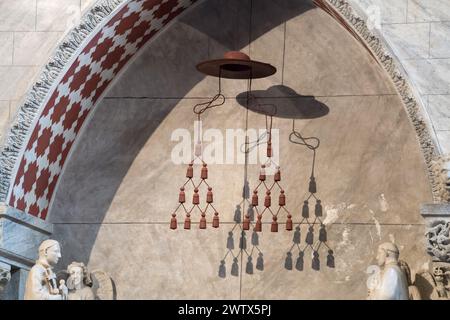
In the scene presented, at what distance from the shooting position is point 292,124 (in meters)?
13.9

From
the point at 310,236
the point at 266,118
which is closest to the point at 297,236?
the point at 310,236

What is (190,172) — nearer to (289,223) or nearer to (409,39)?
(289,223)

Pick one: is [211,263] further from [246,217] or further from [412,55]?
[412,55]

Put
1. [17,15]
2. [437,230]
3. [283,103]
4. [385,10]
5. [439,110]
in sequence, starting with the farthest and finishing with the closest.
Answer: [283,103], [17,15], [385,10], [439,110], [437,230]

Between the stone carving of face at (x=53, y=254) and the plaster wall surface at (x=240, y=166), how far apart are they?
0.73m

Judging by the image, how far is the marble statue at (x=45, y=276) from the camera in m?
13.0

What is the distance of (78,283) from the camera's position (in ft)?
44.4

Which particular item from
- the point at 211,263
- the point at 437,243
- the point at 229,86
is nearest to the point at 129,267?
the point at 211,263

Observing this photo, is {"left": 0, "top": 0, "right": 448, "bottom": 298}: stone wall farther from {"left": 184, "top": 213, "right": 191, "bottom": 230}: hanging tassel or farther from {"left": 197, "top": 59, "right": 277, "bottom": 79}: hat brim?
{"left": 197, "top": 59, "right": 277, "bottom": 79}: hat brim

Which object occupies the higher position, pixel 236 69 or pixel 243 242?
pixel 236 69

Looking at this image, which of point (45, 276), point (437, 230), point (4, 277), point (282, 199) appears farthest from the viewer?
point (282, 199)

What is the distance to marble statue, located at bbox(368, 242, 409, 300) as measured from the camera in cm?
1264

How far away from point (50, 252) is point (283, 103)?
2.06 meters

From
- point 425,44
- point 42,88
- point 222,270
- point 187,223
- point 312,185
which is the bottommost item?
point 222,270
